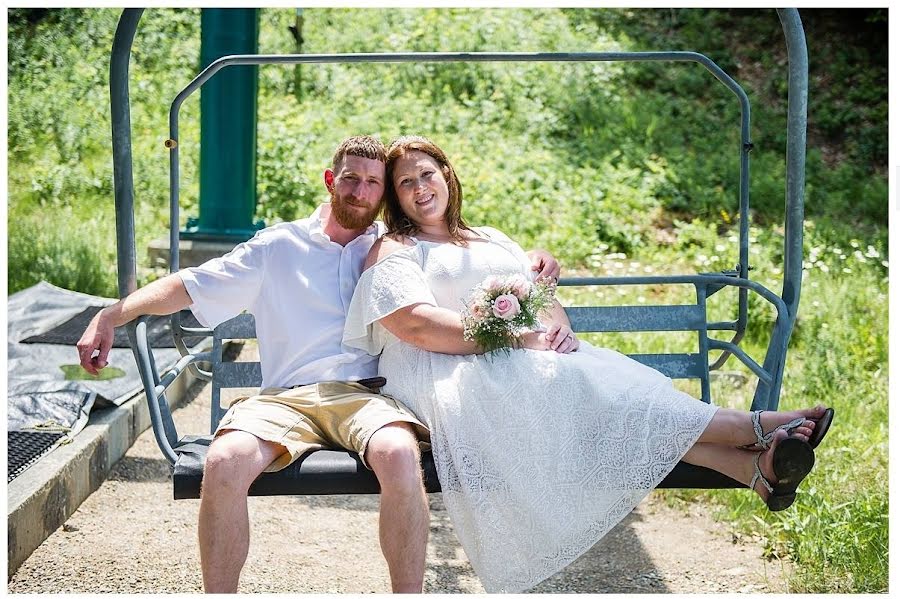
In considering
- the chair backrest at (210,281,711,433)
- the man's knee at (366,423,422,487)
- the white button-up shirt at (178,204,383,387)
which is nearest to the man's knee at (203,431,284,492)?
the man's knee at (366,423,422,487)

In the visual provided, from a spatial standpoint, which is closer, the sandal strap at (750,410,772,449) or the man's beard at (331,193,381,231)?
the sandal strap at (750,410,772,449)

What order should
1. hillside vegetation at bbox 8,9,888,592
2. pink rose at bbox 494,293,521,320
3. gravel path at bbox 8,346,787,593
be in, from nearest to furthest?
1. pink rose at bbox 494,293,521,320
2. gravel path at bbox 8,346,787,593
3. hillside vegetation at bbox 8,9,888,592

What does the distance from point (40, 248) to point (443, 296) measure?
4916 millimetres

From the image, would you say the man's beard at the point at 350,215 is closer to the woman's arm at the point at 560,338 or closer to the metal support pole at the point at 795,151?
the woman's arm at the point at 560,338

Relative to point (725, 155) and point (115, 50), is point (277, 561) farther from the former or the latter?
point (725, 155)

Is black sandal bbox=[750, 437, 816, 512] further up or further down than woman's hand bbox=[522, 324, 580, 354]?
further down

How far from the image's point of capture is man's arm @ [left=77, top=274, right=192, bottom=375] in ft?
9.02

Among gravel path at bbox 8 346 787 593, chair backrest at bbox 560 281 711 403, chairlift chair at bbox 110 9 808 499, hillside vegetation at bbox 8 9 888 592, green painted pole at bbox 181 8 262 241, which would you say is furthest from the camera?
hillside vegetation at bbox 8 9 888 592

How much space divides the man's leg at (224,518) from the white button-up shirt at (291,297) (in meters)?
0.48

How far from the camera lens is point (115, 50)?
290cm

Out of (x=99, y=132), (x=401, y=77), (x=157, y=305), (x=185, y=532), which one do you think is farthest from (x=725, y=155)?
(x=157, y=305)

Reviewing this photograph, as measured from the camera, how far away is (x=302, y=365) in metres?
2.95

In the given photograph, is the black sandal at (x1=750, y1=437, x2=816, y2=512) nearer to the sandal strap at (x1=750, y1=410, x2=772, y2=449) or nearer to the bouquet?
the sandal strap at (x1=750, y1=410, x2=772, y2=449)

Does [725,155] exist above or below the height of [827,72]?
below
